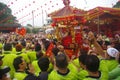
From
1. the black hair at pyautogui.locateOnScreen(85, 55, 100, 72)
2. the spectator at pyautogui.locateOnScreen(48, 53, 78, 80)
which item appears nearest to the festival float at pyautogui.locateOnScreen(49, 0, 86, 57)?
the spectator at pyautogui.locateOnScreen(48, 53, 78, 80)

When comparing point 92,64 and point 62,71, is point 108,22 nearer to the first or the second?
point 62,71

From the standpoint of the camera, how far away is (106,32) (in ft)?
67.9

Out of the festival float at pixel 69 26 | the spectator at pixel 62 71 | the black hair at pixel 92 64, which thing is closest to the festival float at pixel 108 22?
the festival float at pixel 69 26

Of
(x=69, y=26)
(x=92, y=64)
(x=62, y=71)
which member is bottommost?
(x=62, y=71)

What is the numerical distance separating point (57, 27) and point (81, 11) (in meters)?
1.48

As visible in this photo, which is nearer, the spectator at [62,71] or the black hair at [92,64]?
the black hair at [92,64]

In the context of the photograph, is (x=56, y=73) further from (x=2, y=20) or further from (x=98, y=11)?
(x=2, y=20)

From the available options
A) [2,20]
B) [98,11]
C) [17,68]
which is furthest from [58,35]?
[2,20]

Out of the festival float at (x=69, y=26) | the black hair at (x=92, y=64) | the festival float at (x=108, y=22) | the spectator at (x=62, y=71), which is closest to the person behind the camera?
the black hair at (x=92, y=64)

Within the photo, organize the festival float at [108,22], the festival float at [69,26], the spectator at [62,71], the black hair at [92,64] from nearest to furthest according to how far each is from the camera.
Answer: the black hair at [92,64], the spectator at [62,71], the festival float at [69,26], the festival float at [108,22]

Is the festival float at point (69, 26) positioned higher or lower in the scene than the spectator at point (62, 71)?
higher

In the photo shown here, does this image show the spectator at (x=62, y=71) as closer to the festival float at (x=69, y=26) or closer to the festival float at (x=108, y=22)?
the festival float at (x=69, y=26)

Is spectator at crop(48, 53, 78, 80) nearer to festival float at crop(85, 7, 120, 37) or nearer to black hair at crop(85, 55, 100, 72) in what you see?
black hair at crop(85, 55, 100, 72)

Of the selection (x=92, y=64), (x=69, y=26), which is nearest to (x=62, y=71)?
(x=92, y=64)
